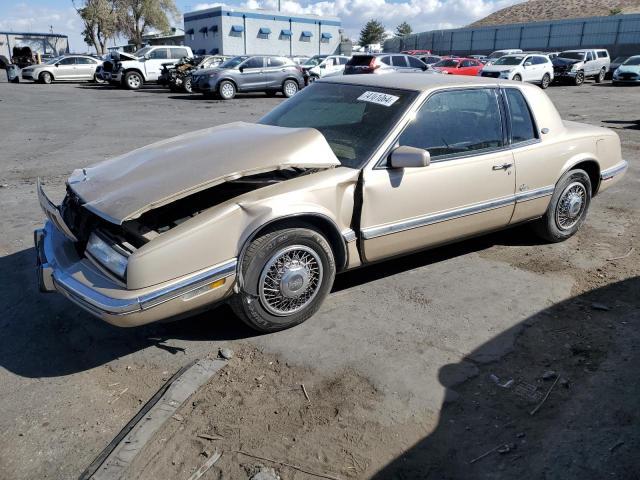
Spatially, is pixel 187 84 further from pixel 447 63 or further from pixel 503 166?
pixel 503 166

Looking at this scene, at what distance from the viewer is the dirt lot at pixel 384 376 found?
2.52 meters

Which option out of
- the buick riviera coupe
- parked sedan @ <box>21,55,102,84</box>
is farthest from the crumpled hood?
parked sedan @ <box>21,55,102,84</box>

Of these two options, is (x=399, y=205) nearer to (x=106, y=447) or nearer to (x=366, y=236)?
(x=366, y=236)

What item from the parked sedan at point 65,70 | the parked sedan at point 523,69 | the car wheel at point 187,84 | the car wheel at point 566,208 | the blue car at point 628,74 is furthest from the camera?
the parked sedan at point 65,70

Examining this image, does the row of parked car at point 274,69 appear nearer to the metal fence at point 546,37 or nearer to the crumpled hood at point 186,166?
the metal fence at point 546,37

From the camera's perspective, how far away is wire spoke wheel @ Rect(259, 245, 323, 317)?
337cm

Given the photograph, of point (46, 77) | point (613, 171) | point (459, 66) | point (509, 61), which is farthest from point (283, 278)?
point (46, 77)

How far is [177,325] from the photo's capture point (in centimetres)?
373

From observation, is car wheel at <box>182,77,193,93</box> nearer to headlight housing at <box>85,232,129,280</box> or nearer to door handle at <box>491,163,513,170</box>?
door handle at <box>491,163,513,170</box>

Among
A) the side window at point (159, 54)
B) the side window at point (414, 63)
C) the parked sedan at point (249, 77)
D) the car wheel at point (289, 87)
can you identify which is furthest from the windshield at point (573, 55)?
the side window at point (159, 54)

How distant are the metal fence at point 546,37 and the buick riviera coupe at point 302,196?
1592 inches

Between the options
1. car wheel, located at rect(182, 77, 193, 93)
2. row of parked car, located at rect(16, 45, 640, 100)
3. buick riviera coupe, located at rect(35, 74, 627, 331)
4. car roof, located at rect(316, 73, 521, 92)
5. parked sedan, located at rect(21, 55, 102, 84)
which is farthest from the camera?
parked sedan, located at rect(21, 55, 102, 84)

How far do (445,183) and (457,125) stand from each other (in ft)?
1.74

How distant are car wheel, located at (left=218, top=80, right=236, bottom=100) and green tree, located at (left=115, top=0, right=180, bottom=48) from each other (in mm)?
43742
